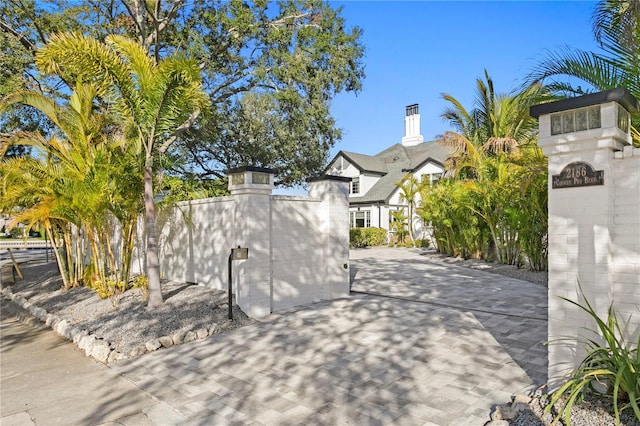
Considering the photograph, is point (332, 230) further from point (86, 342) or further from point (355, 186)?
point (355, 186)

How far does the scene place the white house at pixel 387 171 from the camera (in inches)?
910

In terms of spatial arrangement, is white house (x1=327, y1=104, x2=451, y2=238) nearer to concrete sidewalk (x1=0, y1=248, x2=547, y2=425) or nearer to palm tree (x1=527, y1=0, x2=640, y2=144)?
palm tree (x1=527, y1=0, x2=640, y2=144)

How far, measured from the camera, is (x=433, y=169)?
2277 cm

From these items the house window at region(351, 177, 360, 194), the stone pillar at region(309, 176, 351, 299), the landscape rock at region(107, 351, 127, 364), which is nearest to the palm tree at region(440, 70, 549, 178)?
the stone pillar at region(309, 176, 351, 299)

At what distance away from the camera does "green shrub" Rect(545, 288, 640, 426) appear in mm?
2648

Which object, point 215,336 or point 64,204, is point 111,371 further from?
point 64,204

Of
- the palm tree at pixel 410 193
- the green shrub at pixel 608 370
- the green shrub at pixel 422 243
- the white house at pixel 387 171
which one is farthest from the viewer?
the white house at pixel 387 171

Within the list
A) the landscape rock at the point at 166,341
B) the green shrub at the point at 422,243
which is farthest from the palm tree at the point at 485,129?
the landscape rock at the point at 166,341

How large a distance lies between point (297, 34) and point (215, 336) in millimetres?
11319

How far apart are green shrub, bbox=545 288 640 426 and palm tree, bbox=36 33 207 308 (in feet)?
20.0

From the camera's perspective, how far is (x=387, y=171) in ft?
89.4

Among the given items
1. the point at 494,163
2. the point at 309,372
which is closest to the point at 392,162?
the point at 494,163

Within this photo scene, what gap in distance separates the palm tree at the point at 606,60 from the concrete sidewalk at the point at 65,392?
659 centimetres

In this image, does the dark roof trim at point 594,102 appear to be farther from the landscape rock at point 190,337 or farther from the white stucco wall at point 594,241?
the landscape rock at point 190,337
